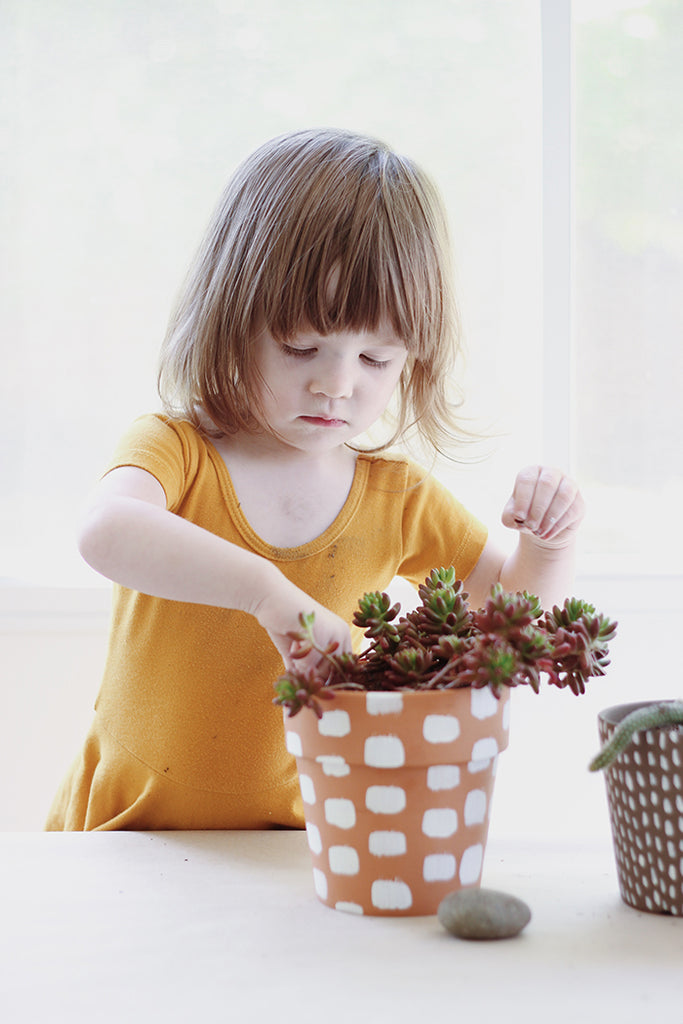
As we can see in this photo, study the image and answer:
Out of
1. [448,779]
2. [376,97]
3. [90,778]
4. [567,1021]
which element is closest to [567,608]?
[448,779]

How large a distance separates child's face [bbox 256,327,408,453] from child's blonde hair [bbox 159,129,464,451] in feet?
0.04

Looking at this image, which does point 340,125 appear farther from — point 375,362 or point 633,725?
point 633,725

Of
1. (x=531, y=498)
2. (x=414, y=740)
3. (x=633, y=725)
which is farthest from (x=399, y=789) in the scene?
(x=531, y=498)

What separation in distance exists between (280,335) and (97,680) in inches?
27.6

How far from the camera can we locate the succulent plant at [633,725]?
59 centimetres

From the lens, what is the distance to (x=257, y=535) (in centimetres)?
96

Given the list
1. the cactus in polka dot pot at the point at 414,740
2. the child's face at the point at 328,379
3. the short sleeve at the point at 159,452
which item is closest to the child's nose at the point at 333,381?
the child's face at the point at 328,379

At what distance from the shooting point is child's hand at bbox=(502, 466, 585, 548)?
863mm

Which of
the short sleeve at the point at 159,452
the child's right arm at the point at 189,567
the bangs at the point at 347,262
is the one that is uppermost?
the bangs at the point at 347,262

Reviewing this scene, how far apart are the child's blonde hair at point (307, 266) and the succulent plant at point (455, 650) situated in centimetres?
28

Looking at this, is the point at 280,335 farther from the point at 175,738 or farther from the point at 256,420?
the point at 175,738

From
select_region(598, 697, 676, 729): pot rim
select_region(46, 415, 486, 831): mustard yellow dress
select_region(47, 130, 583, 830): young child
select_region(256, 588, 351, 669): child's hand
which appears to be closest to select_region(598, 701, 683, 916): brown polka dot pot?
select_region(598, 697, 676, 729): pot rim

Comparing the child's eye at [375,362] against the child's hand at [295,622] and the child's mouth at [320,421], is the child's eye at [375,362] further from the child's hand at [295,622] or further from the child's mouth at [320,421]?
the child's hand at [295,622]

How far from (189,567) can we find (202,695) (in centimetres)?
30
